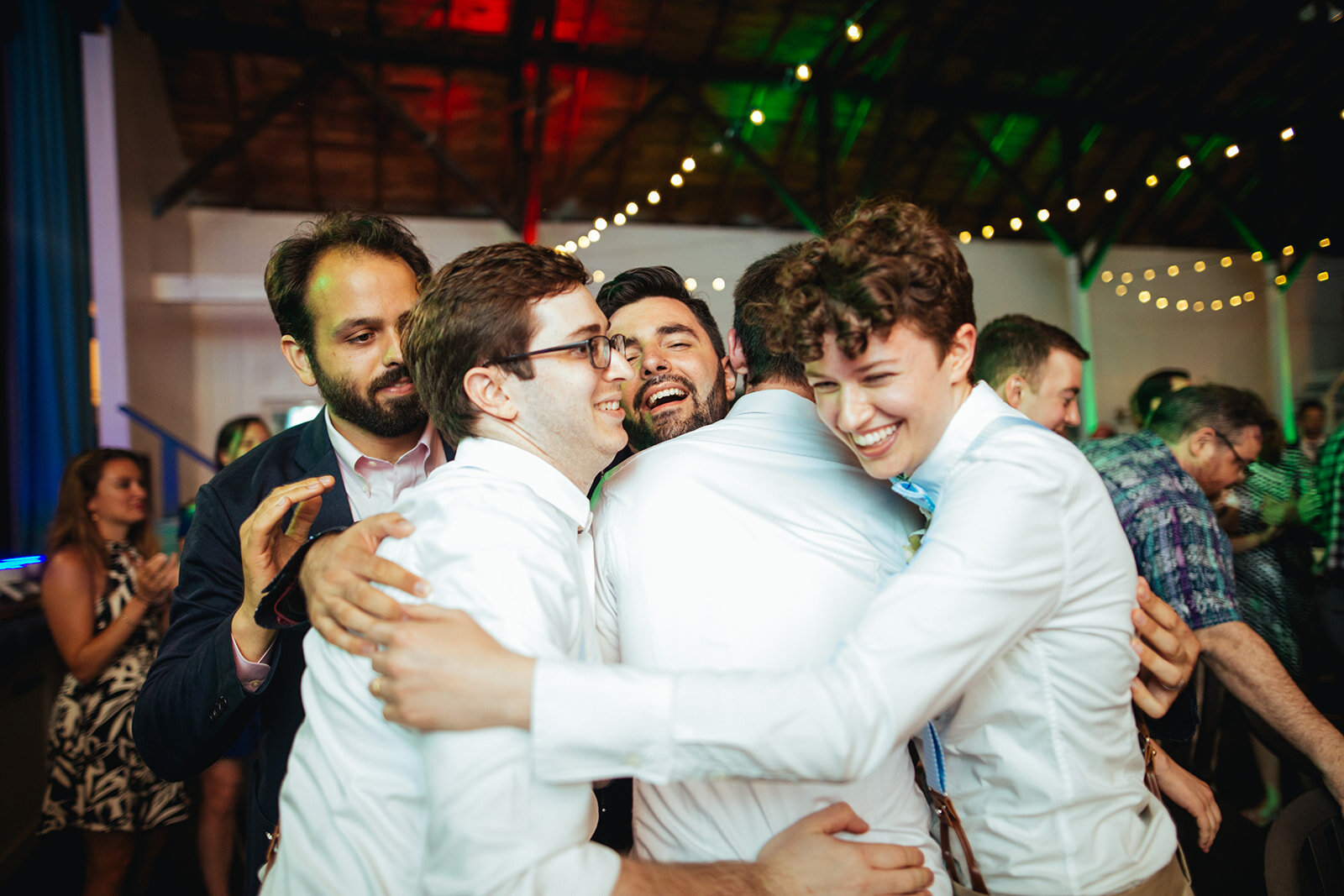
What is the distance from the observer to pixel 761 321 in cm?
154

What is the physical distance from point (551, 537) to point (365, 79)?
30.6ft

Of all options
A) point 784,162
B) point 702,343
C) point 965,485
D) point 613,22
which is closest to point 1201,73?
point 784,162

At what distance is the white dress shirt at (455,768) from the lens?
89 centimetres

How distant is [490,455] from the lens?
1215 mm

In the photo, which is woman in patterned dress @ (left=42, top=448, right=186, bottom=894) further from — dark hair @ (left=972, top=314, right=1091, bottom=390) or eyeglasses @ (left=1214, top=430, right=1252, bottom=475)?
eyeglasses @ (left=1214, top=430, right=1252, bottom=475)

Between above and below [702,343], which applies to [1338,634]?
below

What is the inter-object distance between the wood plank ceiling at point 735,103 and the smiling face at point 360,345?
7.64 metres

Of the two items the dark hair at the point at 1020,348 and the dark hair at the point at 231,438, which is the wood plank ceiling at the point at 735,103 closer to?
the dark hair at the point at 231,438

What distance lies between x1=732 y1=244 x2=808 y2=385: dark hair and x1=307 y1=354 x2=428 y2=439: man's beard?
0.77 m

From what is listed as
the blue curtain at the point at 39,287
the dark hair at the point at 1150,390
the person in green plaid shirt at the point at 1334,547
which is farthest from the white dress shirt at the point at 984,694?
the blue curtain at the point at 39,287

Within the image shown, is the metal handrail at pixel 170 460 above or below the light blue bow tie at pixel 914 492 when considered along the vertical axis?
above

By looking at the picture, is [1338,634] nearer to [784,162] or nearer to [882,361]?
[882,361]

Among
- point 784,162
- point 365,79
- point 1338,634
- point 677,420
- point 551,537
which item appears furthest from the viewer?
point 784,162

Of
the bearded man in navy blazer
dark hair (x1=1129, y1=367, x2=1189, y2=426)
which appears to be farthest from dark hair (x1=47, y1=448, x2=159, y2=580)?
dark hair (x1=1129, y1=367, x2=1189, y2=426)
